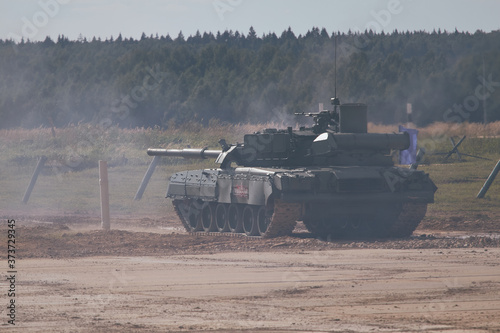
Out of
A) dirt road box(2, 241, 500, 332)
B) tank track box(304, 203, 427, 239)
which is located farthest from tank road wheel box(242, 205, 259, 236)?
dirt road box(2, 241, 500, 332)

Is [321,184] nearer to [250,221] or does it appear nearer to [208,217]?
[250,221]

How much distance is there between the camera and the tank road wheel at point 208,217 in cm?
2131

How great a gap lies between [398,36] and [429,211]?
44.0m

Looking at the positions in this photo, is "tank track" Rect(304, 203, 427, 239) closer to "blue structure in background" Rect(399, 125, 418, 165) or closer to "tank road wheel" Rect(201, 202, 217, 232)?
"tank road wheel" Rect(201, 202, 217, 232)

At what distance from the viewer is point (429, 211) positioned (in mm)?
24125

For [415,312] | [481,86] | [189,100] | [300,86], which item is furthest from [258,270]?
[189,100]

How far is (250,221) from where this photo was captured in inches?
792

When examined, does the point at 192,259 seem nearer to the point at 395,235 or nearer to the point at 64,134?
the point at 395,235

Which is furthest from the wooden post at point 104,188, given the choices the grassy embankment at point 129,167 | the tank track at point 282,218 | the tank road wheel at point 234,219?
the grassy embankment at point 129,167

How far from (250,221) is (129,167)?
18.1 metres

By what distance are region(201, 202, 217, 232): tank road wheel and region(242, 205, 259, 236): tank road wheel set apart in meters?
1.19

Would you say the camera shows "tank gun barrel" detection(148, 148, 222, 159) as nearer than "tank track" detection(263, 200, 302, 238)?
No

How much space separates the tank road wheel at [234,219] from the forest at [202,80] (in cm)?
1850

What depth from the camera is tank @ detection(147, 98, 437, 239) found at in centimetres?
1848
